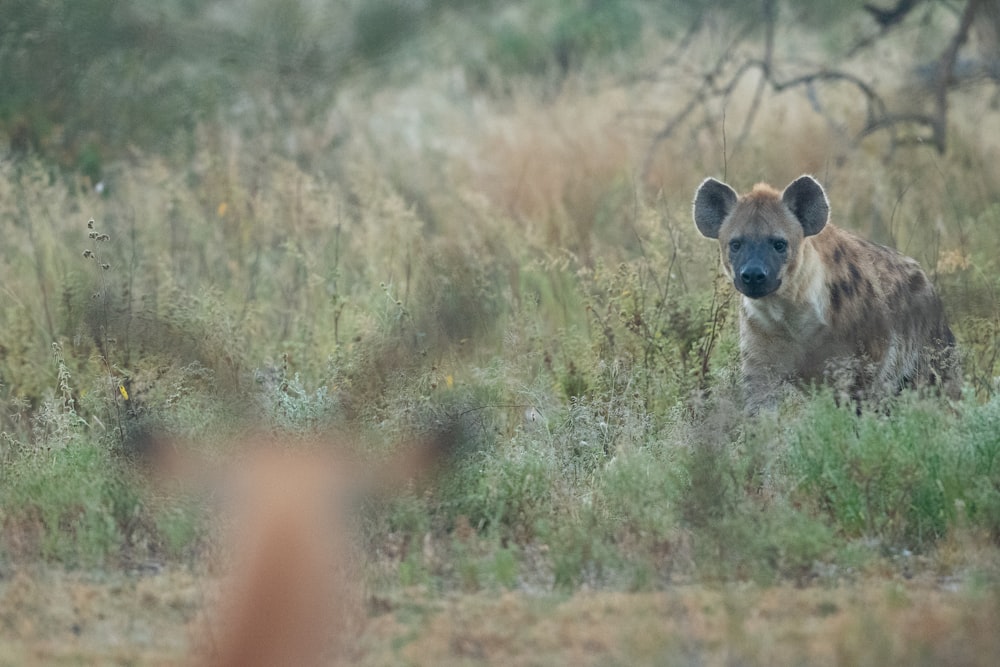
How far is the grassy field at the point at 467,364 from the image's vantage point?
398cm

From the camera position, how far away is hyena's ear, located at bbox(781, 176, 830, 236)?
5711 mm

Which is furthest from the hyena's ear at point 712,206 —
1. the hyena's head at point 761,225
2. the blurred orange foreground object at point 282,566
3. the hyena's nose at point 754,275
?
the blurred orange foreground object at point 282,566

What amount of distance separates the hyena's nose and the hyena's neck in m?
0.13

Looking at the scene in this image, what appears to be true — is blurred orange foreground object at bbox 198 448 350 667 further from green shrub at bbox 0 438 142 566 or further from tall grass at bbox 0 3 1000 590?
green shrub at bbox 0 438 142 566

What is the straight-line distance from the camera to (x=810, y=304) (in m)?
5.64

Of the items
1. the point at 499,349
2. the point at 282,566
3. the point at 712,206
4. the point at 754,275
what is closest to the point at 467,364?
the point at 499,349

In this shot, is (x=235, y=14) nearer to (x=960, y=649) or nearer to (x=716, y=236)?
(x=716, y=236)

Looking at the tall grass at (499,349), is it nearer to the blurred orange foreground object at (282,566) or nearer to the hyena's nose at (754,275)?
the blurred orange foreground object at (282,566)

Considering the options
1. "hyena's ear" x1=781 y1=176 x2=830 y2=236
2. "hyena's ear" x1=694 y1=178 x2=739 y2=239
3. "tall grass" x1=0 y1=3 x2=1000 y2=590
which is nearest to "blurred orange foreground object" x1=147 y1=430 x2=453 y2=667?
"tall grass" x1=0 y1=3 x2=1000 y2=590

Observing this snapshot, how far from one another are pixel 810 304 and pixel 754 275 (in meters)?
0.27

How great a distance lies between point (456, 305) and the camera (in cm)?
659

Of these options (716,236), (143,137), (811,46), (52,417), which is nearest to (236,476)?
(52,417)

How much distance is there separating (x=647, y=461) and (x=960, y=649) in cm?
166

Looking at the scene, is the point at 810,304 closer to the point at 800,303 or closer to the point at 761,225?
the point at 800,303
